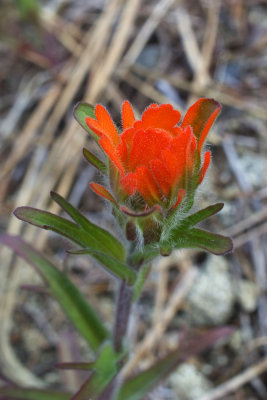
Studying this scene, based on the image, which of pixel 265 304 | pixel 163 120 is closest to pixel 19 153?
pixel 265 304

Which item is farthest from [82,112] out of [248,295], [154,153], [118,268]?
[248,295]

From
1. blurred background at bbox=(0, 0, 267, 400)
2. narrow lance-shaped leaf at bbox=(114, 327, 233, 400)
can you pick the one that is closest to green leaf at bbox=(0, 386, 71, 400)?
blurred background at bbox=(0, 0, 267, 400)

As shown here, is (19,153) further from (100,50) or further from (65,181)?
(100,50)

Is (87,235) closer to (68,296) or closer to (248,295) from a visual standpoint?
(68,296)

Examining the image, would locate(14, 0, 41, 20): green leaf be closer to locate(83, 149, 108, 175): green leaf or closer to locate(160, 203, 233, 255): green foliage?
locate(83, 149, 108, 175): green leaf

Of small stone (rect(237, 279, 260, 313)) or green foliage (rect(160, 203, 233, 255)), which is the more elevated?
green foliage (rect(160, 203, 233, 255))
